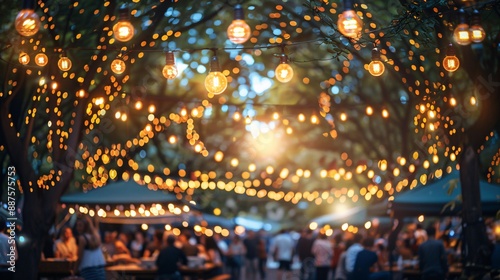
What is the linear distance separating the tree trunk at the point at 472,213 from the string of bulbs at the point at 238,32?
2.33 metres

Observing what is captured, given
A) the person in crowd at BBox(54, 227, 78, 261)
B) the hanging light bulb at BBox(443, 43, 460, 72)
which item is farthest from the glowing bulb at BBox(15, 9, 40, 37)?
the person in crowd at BBox(54, 227, 78, 261)

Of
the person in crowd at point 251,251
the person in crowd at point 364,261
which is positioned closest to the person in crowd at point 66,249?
the person in crowd at point 364,261

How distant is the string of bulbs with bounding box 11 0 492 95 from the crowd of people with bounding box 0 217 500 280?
3.59 meters

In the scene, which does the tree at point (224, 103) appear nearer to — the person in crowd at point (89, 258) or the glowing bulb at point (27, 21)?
the person in crowd at point (89, 258)

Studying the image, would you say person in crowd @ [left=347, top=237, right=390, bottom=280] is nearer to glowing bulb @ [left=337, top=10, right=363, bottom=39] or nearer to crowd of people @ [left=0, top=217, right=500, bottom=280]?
crowd of people @ [left=0, top=217, right=500, bottom=280]

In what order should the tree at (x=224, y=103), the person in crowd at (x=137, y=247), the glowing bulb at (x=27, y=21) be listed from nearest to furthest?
the glowing bulb at (x=27, y=21) → the tree at (x=224, y=103) → the person in crowd at (x=137, y=247)

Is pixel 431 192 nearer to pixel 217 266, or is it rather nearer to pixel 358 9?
pixel 358 9

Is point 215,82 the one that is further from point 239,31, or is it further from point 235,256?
point 235,256

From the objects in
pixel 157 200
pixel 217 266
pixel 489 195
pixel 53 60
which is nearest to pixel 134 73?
pixel 217 266

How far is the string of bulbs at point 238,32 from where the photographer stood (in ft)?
36.4

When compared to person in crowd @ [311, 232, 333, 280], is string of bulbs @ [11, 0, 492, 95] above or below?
above

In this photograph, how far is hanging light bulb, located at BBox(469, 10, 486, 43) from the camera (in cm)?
1289

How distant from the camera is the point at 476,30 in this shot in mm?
12922

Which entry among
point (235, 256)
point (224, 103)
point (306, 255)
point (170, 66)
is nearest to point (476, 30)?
point (170, 66)
